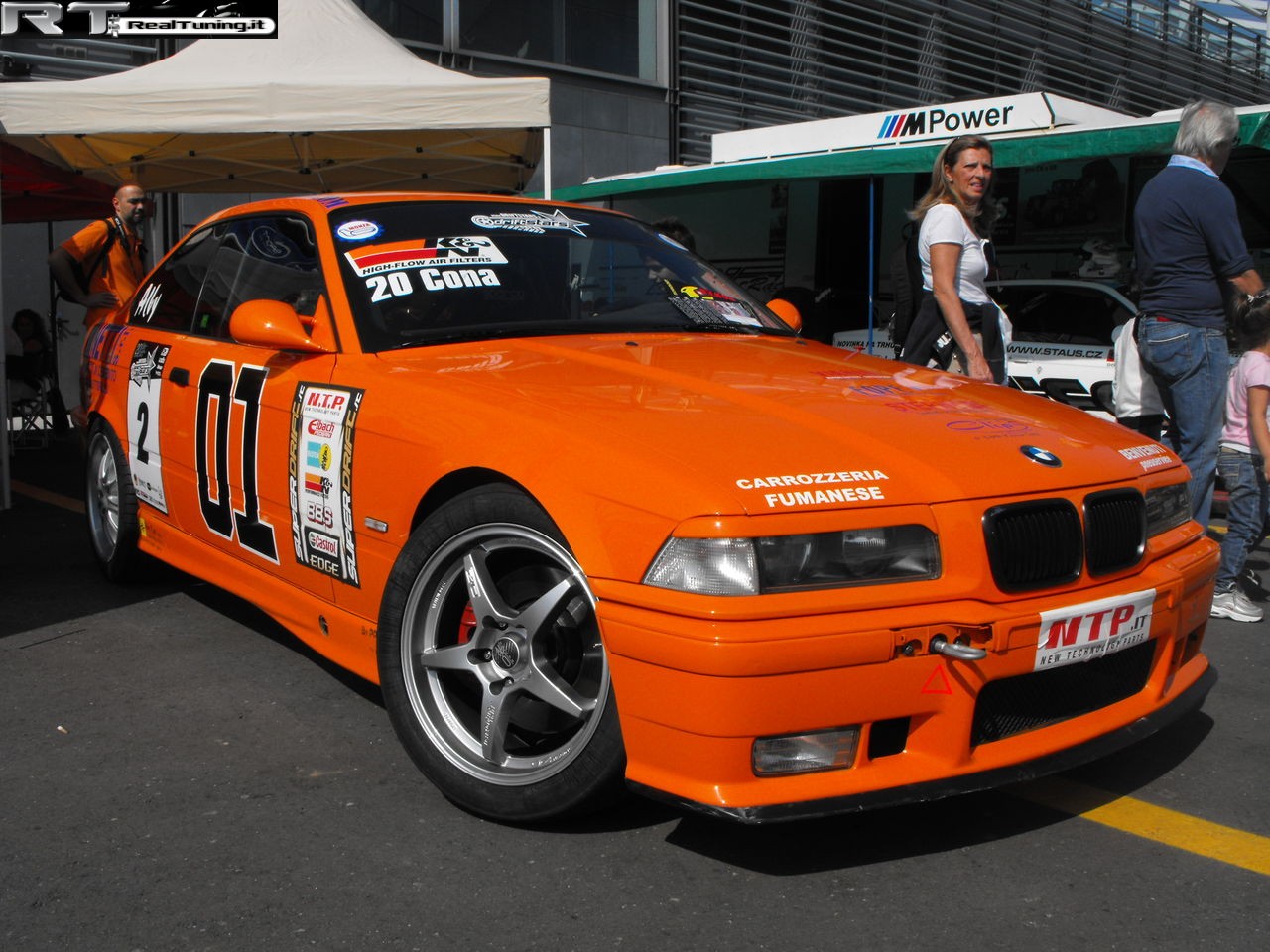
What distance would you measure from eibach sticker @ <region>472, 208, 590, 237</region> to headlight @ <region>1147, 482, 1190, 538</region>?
1.97 meters

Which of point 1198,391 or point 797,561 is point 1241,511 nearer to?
point 1198,391

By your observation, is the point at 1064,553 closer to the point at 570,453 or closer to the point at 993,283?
the point at 570,453

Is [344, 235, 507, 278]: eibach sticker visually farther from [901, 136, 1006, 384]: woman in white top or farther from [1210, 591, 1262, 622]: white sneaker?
[1210, 591, 1262, 622]: white sneaker

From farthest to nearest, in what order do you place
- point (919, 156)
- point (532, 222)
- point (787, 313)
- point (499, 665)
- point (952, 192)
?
1. point (919, 156)
2. point (952, 192)
3. point (787, 313)
4. point (532, 222)
5. point (499, 665)

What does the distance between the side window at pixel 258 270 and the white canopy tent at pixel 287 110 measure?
3.26 metres

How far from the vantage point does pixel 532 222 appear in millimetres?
4086

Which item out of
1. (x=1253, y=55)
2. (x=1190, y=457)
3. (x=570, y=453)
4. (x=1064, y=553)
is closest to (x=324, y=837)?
(x=570, y=453)

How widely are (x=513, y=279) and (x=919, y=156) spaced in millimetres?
6710

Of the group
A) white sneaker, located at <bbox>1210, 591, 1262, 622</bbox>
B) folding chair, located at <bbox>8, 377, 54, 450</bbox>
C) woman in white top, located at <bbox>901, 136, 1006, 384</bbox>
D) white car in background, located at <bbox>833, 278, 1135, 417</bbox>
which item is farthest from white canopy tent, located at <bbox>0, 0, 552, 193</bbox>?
white sneaker, located at <bbox>1210, 591, 1262, 622</bbox>

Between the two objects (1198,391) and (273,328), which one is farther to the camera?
(1198,391)

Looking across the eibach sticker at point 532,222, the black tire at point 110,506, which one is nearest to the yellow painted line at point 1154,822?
the eibach sticker at point 532,222

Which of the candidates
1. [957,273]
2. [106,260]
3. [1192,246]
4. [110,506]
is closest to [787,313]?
[957,273]

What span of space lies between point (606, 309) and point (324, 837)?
1.82 metres

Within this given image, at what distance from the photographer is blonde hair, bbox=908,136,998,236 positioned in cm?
494
